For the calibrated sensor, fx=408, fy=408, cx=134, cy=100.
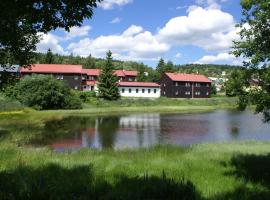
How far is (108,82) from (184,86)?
106 ft

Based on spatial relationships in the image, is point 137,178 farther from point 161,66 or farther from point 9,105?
point 161,66

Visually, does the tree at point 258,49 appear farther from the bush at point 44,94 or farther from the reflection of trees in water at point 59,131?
the bush at point 44,94

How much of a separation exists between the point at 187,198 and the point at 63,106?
65.0 metres

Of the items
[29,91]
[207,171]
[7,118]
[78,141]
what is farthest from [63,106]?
[207,171]

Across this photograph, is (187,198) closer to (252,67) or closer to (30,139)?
(252,67)

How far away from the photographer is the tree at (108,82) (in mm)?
88188

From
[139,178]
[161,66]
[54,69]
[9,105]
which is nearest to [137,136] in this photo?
[139,178]

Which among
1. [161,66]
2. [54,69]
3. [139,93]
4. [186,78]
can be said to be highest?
[161,66]

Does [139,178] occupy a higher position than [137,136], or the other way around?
[139,178]

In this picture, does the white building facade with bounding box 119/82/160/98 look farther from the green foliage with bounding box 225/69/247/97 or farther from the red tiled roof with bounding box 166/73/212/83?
the green foliage with bounding box 225/69/247/97

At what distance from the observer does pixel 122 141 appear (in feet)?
119

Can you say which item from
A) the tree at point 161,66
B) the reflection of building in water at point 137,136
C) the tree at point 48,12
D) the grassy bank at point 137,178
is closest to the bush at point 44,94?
the reflection of building in water at point 137,136

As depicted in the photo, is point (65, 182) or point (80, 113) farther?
point (80, 113)

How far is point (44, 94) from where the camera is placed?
2773 inches
